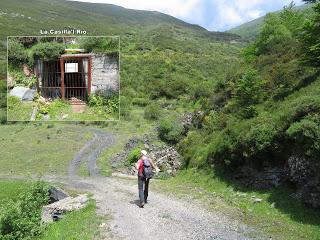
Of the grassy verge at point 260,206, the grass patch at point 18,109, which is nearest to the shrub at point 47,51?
the grass patch at point 18,109

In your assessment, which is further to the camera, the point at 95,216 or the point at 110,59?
the point at 110,59

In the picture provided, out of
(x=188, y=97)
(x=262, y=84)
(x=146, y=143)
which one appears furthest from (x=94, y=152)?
(x=188, y=97)

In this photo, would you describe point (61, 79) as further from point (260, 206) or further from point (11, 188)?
point (260, 206)

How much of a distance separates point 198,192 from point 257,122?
4.32 meters

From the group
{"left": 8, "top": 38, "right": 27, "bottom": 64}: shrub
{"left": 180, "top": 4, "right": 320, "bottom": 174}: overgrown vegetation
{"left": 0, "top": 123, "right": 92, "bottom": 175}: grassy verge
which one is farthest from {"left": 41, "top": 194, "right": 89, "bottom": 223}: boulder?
{"left": 0, "top": 123, "right": 92, "bottom": 175}: grassy verge

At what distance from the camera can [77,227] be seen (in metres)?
15.3

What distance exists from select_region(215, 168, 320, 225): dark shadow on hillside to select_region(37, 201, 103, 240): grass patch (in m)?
6.67

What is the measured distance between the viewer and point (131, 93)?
69.0 metres

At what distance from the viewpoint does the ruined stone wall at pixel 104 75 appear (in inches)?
881

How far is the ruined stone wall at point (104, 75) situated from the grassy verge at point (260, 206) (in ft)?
18.3

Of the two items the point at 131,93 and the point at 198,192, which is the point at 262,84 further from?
the point at 131,93

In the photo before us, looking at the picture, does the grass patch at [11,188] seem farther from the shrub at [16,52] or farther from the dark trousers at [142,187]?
the dark trousers at [142,187]

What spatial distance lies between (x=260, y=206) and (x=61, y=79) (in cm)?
1059

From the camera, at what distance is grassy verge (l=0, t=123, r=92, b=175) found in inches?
1313
